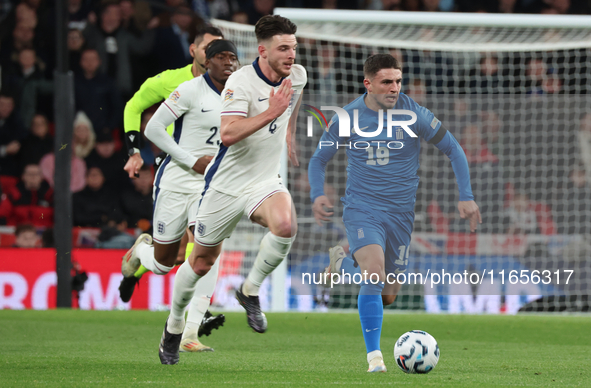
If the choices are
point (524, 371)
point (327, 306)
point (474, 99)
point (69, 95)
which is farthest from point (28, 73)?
point (524, 371)

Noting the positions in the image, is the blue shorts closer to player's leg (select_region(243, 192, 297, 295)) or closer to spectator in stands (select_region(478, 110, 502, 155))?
player's leg (select_region(243, 192, 297, 295))

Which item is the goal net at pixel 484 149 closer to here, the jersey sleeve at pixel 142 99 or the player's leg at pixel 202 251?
the jersey sleeve at pixel 142 99

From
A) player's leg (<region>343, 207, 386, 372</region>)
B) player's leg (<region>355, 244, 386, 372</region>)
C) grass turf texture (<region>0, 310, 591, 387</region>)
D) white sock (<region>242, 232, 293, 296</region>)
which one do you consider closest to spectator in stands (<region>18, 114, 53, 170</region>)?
grass turf texture (<region>0, 310, 591, 387</region>)

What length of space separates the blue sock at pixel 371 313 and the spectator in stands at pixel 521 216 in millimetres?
4962

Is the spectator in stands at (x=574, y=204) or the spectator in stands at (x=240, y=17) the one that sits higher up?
the spectator in stands at (x=240, y=17)

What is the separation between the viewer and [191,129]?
240 inches

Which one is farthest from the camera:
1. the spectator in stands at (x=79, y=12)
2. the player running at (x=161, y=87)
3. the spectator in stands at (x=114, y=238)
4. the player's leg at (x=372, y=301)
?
the spectator in stands at (x=79, y=12)

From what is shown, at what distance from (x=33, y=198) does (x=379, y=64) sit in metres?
6.86

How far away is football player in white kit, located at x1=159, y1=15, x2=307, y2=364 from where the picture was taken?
187 inches

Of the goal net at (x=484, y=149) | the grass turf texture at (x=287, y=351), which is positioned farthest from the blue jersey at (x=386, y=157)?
the goal net at (x=484, y=149)

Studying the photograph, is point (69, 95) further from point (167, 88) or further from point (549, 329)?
point (549, 329)

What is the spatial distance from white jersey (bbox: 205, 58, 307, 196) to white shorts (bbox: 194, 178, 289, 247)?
5cm

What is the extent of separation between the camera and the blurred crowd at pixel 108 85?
33.0ft

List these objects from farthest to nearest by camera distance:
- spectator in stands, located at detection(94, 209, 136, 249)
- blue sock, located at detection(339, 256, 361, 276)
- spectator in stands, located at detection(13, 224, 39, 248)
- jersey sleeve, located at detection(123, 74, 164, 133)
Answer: spectator in stands, located at detection(13, 224, 39, 248), spectator in stands, located at detection(94, 209, 136, 249), jersey sleeve, located at detection(123, 74, 164, 133), blue sock, located at detection(339, 256, 361, 276)
